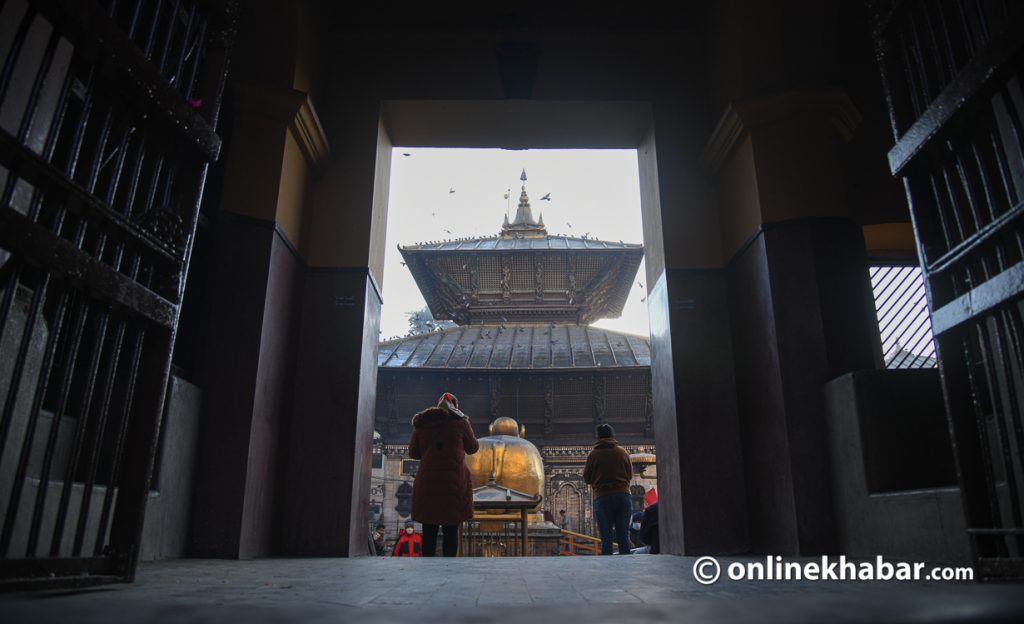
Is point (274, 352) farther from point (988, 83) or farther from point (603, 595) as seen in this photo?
point (988, 83)

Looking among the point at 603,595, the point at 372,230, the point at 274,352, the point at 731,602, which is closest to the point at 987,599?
the point at 731,602

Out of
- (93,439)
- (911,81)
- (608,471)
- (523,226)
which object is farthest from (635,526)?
(523,226)

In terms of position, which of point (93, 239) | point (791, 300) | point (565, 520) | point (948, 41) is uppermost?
point (948, 41)

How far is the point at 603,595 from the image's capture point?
1924mm

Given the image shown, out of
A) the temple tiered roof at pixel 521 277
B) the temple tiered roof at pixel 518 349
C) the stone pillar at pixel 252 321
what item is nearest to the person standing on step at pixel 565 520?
the temple tiered roof at pixel 518 349

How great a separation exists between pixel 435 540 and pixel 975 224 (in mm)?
4382

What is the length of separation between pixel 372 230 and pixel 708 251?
2770mm

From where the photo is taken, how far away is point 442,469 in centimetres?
541

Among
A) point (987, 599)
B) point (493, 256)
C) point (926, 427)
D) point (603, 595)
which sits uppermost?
point (493, 256)

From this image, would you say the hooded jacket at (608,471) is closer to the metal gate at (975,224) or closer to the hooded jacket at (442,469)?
the hooded jacket at (442,469)

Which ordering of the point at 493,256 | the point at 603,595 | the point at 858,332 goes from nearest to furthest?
the point at 603,595 < the point at 858,332 < the point at 493,256

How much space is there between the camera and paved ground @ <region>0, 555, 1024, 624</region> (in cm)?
102

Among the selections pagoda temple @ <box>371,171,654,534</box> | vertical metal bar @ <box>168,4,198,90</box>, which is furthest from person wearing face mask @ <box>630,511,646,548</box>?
vertical metal bar @ <box>168,4,198,90</box>

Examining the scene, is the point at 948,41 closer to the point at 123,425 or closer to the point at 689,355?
the point at 689,355
